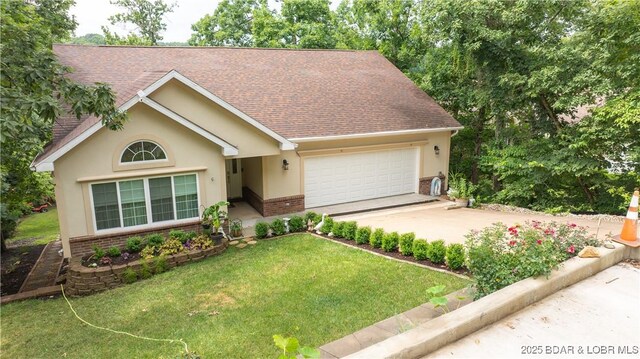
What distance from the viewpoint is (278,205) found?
1343 centimetres

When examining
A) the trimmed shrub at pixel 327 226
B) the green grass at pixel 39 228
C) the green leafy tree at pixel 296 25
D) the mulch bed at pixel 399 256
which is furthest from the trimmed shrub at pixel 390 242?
the green leafy tree at pixel 296 25

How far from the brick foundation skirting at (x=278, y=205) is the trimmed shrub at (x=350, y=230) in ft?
10.8

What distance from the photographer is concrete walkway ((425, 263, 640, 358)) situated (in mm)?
4109

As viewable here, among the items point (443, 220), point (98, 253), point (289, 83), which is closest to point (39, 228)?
point (98, 253)

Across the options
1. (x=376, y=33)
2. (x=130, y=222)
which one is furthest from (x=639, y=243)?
(x=376, y=33)

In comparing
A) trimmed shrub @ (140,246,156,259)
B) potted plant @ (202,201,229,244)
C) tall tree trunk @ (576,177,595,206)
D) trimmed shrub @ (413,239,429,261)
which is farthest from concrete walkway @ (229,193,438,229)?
tall tree trunk @ (576,177,595,206)

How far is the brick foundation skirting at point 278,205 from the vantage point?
43.5 ft

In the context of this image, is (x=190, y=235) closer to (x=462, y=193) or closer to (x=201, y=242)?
(x=201, y=242)

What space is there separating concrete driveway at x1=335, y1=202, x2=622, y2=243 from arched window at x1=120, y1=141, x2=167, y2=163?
5.82 m

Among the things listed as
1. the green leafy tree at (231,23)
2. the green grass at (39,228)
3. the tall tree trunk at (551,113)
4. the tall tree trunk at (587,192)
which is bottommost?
the green grass at (39,228)

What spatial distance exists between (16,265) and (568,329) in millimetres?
13284

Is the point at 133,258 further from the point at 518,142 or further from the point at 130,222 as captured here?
the point at 518,142

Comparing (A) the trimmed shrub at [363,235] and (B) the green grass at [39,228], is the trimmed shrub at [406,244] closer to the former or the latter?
(A) the trimmed shrub at [363,235]

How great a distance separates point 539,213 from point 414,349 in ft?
38.3
